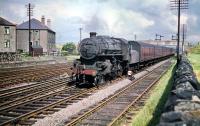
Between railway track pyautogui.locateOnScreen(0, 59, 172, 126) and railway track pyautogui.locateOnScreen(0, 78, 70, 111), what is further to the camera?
railway track pyautogui.locateOnScreen(0, 78, 70, 111)

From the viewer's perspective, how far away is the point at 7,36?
64938 millimetres

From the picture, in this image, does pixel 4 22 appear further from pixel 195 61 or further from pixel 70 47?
pixel 70 47

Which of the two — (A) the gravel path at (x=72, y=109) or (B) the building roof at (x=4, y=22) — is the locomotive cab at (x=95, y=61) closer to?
(A) the gravel path at (x=72, y=109)

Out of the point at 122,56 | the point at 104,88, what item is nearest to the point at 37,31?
the point at 122,56

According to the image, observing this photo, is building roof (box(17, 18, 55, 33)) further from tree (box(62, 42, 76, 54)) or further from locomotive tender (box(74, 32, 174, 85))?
locomotive tender (box(74, 32, 174, 85))

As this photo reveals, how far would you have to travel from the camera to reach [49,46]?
8831cm

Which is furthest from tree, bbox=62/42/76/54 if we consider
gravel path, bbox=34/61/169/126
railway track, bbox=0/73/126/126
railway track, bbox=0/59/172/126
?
railway track, bbox=0/73/126/126

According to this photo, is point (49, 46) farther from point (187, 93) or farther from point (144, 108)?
point (187, 93)

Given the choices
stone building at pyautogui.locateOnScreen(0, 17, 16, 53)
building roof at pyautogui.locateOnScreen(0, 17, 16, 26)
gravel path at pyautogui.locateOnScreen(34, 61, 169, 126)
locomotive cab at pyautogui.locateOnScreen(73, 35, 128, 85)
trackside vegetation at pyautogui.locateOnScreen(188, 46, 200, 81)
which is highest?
building roof at pyautogui.locateOnScreen(0, 17, 16, 26)

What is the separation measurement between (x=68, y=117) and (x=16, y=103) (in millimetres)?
3534

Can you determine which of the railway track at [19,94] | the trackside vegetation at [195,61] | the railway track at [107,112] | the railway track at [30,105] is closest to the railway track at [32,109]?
the railway track at [30,105]

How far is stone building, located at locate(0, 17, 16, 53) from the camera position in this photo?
208 ft

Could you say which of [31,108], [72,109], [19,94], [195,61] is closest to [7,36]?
[195,61]

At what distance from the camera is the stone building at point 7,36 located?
63.5 metres
